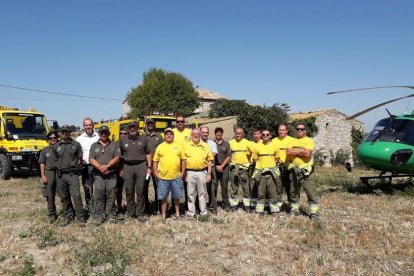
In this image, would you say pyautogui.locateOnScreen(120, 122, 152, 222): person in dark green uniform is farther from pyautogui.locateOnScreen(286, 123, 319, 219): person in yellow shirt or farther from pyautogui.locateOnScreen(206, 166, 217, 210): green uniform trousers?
pyautogui.locateOnScreen(286, 123, 319, 219): person in yellow shirt

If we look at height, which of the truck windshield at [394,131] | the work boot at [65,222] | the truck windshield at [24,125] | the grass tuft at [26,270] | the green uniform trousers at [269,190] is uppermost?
the truck windshield at [24,125]

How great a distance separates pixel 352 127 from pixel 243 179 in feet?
112

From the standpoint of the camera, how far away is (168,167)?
707 centimetres

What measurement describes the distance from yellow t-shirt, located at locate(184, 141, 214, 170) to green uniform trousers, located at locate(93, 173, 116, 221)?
145cm

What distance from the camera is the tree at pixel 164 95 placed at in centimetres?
4978

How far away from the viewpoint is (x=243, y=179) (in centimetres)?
775

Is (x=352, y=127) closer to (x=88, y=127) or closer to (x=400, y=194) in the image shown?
(x=400, y=194)

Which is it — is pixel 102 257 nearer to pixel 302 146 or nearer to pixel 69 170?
pixel 69 170

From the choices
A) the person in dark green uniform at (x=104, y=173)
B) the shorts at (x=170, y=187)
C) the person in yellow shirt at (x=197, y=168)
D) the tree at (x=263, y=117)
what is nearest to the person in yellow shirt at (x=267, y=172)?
the person in yellow shirt at (x=197, y=168)

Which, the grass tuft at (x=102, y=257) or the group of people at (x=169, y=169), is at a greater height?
the group of people at (x=169, y=169)

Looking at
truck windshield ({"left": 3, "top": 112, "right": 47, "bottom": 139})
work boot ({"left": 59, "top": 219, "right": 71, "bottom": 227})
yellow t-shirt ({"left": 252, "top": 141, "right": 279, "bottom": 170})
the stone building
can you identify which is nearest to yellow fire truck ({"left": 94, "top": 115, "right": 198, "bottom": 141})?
truck windshield ({"left": 3, "top": 112, "right": 47, "bottom": 139})

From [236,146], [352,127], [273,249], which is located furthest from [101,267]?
[352,127]

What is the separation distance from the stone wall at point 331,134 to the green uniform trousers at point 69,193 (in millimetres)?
30408

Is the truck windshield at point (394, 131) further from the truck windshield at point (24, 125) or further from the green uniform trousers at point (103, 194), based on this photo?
the truck windshield at point (24, 125)
